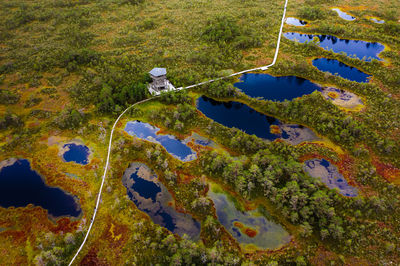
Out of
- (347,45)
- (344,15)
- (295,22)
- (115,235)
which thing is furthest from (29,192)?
(344,15)

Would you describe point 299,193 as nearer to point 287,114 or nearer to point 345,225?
point 345,225

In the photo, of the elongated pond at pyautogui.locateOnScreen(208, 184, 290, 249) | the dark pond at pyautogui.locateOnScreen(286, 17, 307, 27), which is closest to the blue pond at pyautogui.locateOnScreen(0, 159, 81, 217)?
the elongated pond at pyautogui.locateOnScreen(208, 184, 290, 249)

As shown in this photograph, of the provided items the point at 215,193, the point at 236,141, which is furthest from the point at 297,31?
the point at 215,193

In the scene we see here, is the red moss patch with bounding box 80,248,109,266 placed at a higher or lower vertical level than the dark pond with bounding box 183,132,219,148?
lower

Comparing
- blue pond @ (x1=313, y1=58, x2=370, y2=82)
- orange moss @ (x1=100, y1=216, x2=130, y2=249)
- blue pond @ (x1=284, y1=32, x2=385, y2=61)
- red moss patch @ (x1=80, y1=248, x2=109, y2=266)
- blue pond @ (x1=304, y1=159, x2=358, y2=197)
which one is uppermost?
blue pond @ (x1=284, y1=32, x2=385, y2=61)

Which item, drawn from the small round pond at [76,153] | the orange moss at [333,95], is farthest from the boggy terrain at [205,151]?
the orange moss at [333,95]

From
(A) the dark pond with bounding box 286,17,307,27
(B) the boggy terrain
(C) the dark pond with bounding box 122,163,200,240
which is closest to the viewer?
(B) the boggy terrain

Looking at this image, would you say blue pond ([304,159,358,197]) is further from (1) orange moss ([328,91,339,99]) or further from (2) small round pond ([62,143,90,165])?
(2) small round pond ([62,143,90,165])
